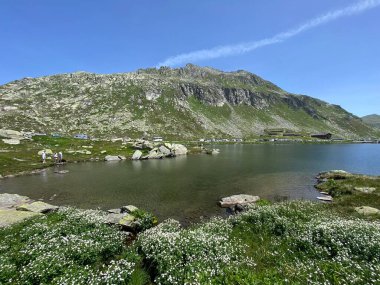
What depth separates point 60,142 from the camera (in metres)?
120

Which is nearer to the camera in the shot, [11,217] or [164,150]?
[11,217]

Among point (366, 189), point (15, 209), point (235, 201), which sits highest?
point (15, 209)

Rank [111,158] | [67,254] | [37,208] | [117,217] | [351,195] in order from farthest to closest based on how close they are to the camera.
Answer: [111,158]
[351,195]
[37,208]
[117,217]
[67,254]

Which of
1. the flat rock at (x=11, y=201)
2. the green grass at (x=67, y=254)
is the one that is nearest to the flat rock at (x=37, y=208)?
the flat rock at (x=11, y=201)

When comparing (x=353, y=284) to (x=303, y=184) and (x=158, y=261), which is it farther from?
(x=303, y=184)

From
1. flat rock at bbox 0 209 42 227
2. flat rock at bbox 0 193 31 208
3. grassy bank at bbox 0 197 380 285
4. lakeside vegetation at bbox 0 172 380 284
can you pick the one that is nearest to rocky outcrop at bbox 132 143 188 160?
flat rock at bbox 0 193 31 208

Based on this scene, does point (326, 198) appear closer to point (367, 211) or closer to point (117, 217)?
point (367, 211)

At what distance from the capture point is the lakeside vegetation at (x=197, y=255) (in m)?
11.6

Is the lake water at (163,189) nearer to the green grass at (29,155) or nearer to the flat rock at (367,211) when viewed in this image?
the green grass at (29,155)

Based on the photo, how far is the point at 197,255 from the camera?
45.8ft

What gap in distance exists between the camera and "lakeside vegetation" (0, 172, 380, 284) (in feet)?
38.0

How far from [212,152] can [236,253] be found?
104 metres

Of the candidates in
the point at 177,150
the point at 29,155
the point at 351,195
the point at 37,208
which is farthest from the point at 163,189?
the point at 177,150

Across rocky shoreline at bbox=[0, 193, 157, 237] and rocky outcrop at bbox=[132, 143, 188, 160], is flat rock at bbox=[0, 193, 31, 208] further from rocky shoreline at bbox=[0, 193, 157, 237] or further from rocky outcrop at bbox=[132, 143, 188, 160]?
rocky outcrop at bbox=[132, 143, 188, 160]
